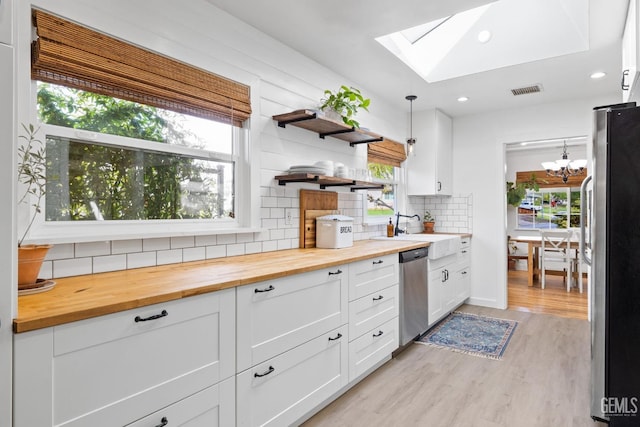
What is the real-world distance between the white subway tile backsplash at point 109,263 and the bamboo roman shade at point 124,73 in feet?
2.63

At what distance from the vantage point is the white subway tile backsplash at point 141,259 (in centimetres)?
194

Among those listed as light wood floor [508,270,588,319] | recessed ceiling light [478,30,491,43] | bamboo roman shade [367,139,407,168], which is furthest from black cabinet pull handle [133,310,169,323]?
light wood floor [508,270,588,319]

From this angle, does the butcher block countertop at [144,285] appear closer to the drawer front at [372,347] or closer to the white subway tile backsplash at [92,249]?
the white subway tile backsplash at [92,249]

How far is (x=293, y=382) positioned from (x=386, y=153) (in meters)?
2.89

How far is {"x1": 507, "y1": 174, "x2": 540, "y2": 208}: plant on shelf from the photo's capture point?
25.8 ft

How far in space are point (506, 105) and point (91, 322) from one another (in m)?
4.71

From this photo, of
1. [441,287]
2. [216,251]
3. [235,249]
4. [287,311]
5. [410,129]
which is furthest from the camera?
[410,129]

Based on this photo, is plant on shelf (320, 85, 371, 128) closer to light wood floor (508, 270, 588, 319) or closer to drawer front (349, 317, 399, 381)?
drawer front (349, 317, 399, 381)

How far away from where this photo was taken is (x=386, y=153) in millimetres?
4273

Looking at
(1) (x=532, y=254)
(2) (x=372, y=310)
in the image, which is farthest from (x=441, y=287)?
(1) (x=532, y=254)

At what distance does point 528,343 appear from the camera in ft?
11.3

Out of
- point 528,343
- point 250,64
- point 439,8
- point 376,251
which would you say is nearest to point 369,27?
point 439,8

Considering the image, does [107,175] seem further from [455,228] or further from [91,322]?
[455,228]

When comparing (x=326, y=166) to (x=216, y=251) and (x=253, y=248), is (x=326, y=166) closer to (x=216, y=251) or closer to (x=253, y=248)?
(x=253, y=248)
